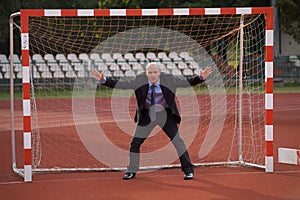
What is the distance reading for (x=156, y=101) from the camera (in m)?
9.27

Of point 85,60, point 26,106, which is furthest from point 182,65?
point 26,106

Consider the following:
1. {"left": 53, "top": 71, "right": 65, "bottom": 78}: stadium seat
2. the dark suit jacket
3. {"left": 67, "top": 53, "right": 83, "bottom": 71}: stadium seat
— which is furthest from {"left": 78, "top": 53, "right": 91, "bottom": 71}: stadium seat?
the dark suit jacket

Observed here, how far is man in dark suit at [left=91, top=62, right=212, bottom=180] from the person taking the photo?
9.23m

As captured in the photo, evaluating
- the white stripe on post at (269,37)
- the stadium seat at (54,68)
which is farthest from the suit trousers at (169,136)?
the stadium seat at (54,68)

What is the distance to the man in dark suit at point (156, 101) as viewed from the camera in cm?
923

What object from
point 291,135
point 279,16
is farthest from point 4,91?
point 291,135

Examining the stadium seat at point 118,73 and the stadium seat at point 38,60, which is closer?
the stadium seat at point 38,60

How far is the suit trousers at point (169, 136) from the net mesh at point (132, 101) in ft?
3.92

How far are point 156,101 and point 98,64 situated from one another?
2102 cm

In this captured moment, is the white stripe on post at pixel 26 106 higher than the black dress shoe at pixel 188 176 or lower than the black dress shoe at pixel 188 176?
higher

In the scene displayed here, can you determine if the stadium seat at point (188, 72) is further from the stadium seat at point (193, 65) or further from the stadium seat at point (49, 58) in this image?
the stadium seat at point (49, 58)

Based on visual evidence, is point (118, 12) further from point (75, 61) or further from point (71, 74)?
point (75, 61)

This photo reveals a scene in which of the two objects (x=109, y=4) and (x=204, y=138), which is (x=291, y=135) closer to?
(x=204, y=138)

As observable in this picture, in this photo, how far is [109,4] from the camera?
129ft
